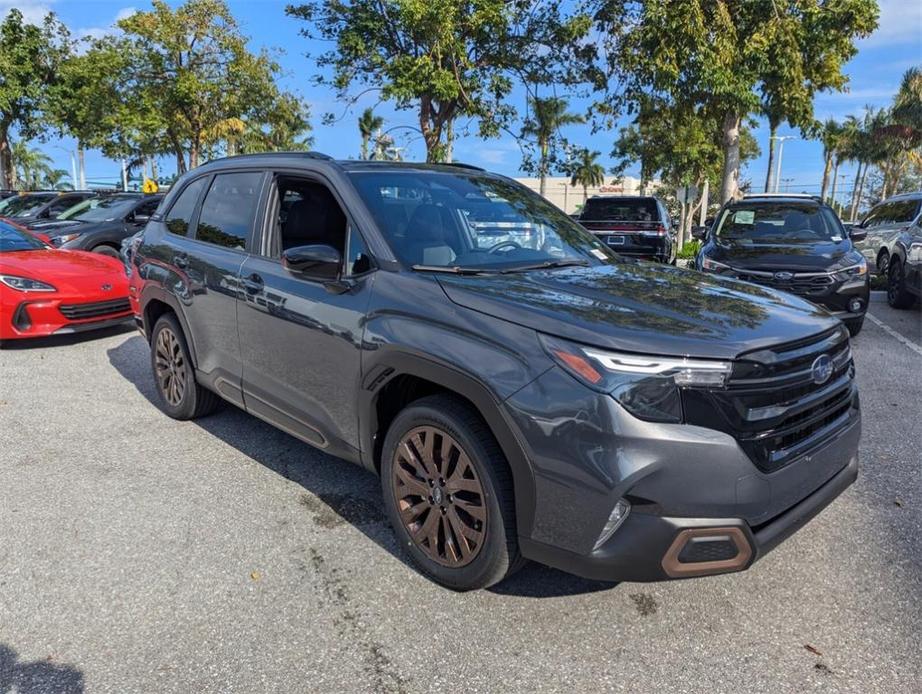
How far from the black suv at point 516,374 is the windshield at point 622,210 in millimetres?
9579

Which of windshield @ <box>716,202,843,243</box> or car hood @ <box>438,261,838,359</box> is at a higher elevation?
windshield @ <box>716,202,843,243</box>

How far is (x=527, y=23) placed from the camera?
14922 mm

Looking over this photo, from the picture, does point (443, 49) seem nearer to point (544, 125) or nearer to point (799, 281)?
A: point (544, 125)

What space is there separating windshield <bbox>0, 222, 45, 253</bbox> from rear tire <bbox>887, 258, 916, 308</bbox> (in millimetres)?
11399

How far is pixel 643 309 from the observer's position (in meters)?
2.66

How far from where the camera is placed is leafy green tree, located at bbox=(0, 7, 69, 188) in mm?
18734

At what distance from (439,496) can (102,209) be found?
11.7m

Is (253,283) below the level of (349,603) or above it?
above

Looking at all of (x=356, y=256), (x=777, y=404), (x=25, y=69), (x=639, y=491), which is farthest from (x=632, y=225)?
(x=25, y=69)

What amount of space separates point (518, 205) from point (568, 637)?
233 centimetres

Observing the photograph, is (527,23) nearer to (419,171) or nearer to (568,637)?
(419,171)

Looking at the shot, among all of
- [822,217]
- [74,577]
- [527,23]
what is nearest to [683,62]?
[527,23]

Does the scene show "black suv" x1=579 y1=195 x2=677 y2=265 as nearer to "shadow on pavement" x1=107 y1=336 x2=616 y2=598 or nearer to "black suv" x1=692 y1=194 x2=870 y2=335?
"black suv" x1=692 y1=194 x2=870 y2=335

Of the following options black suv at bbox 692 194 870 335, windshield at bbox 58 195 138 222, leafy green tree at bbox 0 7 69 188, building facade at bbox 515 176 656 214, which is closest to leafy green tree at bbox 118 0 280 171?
leafy green tree at bbox 0 7 69 188
